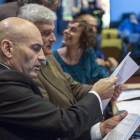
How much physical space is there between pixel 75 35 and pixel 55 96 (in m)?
1.37

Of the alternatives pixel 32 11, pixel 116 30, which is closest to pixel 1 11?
pixel 32 11

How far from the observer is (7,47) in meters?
1.03

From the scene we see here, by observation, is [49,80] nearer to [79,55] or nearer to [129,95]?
[129,95]

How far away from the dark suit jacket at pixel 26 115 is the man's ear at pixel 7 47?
0.17 ft

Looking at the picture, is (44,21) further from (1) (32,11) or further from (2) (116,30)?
(2) (116,30)

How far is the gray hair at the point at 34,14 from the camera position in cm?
143

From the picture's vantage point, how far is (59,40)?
5.40 metres


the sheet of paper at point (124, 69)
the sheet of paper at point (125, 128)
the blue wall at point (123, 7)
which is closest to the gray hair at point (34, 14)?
the sheet of paper at point (124, 69)

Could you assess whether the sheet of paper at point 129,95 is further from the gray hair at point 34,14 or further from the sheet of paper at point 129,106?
the gray hair at point 34,14

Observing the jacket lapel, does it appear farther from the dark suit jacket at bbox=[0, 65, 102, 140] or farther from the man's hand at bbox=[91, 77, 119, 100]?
the dark suit jacket at bbox=[0, 65, 102, 140]

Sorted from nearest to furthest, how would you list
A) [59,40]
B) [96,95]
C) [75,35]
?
[96,95] → [75,35] → [59,40]

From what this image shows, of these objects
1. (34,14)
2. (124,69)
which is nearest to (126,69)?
(124,69)

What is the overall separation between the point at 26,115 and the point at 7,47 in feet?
0.92

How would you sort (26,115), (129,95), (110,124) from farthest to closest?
1. (129,95)
2. (110,124)
3. (26,115)
